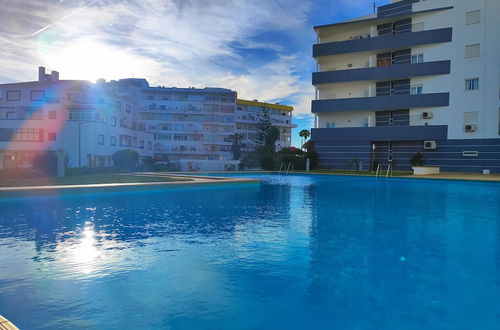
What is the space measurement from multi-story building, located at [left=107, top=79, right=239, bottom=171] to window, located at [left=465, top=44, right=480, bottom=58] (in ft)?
146

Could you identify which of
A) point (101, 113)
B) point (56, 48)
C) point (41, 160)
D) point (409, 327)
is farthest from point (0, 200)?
point (101, 113)

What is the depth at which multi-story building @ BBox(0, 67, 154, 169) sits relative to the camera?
125 feet

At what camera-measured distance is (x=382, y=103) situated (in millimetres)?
37219

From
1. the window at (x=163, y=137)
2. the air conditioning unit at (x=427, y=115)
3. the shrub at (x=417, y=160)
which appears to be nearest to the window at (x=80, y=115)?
the window at (x=163, y=137)

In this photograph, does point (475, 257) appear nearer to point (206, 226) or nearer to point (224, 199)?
point (206, 226)

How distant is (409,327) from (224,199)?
12.1m

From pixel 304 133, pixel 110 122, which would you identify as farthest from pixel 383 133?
pixel 304 133

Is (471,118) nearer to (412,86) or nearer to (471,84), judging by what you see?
(471,84)

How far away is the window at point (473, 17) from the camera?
3316 cm

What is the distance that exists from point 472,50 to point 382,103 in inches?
370

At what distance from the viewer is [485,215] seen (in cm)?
1184

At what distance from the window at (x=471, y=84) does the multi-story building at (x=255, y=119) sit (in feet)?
144

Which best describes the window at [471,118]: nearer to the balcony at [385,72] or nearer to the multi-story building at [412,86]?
the multi-story building at [412,86]

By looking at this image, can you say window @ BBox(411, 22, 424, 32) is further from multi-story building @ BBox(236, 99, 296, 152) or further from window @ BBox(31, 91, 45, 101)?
window @ BBox(31, 91, 45, 101)
